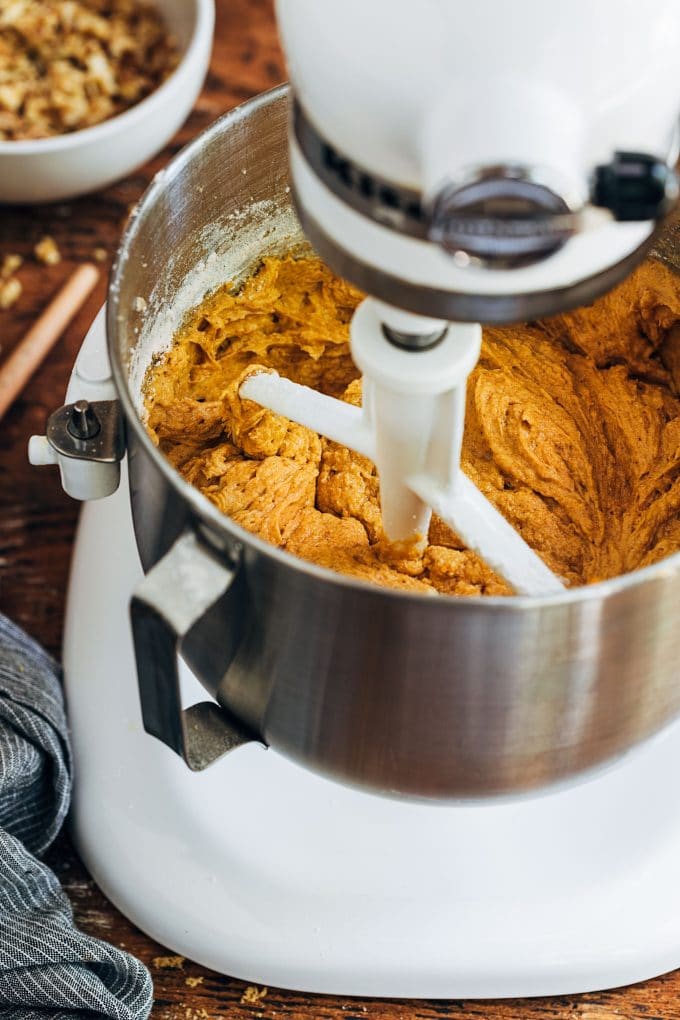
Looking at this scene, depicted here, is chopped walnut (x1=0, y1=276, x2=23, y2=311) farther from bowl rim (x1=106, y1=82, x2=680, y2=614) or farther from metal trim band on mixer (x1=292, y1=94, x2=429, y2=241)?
metal trim band on mixer (x1=292, y1=94, x2=429, y2=241)

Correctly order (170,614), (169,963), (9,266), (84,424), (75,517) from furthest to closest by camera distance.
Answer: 1. (9,266)
2. (75,517)
3. (169,963)
4. (84,424)
5. (170,614)

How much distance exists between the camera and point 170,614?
0.54 metres

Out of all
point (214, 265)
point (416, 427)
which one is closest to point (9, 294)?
point (214, 265)

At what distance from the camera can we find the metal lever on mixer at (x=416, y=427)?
587 millimetres

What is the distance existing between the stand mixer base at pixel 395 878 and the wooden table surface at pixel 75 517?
21 millimetres

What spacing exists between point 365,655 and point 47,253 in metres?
0.63

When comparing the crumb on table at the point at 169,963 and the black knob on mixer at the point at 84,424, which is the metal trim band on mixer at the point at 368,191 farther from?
the crumb on table at the point at 169,963

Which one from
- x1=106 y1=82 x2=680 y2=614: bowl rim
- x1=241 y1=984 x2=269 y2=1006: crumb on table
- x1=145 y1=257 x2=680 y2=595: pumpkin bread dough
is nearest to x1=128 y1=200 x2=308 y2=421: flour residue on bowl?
x1=145 y1=257 x2=680 y2=595: pumpkin bread dough

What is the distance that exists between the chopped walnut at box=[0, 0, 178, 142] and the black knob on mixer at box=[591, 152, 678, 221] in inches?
29.6

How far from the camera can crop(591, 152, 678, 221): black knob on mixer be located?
1.40 ft

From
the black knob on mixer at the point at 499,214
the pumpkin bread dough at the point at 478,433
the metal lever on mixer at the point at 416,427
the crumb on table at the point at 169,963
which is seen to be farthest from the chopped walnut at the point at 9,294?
the black knob on mixer at the point at 499,214

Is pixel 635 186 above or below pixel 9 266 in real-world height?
above

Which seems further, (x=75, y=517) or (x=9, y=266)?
(x=9, y=266)

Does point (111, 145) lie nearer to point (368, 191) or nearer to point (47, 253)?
point (47, 253)
